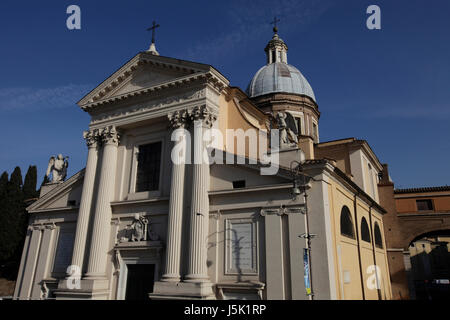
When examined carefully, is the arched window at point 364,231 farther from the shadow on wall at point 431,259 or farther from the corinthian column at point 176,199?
the shadow on wall at point 431,259

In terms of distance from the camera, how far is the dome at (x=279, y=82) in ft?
90.9

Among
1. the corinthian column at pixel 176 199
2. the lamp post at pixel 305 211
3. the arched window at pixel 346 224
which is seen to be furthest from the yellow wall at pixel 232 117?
the arched window at pixel 346 224

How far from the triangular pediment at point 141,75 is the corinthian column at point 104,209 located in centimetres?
195

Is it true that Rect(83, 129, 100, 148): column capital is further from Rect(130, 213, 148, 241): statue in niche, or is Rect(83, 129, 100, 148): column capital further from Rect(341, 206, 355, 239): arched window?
Rect(341, 206, 355, 239): arched window

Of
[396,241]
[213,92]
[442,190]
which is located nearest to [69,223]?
[213,92]

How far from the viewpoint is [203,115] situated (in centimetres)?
1431

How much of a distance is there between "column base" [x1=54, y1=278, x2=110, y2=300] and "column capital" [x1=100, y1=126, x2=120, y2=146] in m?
6.23

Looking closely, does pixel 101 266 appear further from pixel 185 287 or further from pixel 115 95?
pixel 115 95

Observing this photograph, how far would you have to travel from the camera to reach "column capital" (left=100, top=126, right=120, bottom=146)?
16625 mm

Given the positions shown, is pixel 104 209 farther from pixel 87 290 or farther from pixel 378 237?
pixel 378 237

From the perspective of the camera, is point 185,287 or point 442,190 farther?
point 442,190
